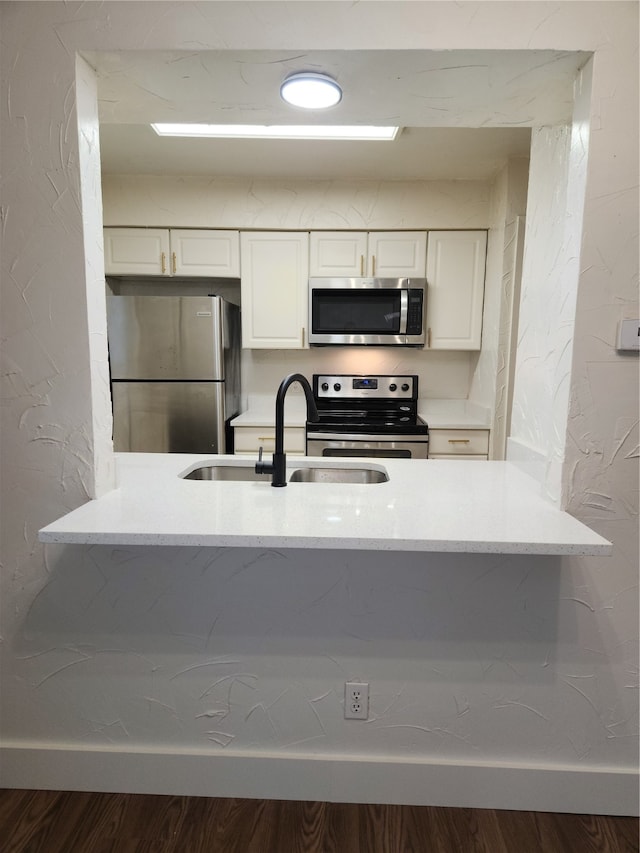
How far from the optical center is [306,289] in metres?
3.08

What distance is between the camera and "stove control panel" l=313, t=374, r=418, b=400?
321 cm

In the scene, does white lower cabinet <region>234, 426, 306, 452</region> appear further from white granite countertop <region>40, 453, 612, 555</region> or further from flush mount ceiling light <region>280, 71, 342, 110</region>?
flush mount ceiling light <region>280, 71, 342, 110</region>

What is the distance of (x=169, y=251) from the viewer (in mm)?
3021

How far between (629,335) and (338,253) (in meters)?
2.19

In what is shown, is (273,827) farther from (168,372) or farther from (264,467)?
(168,372)

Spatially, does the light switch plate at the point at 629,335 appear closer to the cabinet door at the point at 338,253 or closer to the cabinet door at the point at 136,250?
the cabinet door at the point at 338,253

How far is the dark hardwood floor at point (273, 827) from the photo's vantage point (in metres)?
1.22

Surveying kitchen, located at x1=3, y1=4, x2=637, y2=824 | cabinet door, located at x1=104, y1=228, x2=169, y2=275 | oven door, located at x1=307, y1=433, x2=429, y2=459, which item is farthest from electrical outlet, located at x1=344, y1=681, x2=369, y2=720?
cabinet door, located at x1=104, y1=228, x2=169, y2=275

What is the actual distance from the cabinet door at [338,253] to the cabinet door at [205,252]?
0.53 metres

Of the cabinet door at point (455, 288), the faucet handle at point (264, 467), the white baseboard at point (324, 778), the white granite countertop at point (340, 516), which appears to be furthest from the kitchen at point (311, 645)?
the cabinet door at point (455, 288)

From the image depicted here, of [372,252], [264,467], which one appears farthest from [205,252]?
[264,467]

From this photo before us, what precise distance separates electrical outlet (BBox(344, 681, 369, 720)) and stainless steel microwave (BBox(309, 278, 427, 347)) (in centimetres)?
211

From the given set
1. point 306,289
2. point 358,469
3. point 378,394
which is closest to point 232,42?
point 358,469

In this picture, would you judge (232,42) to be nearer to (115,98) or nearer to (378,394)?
(115,98)
